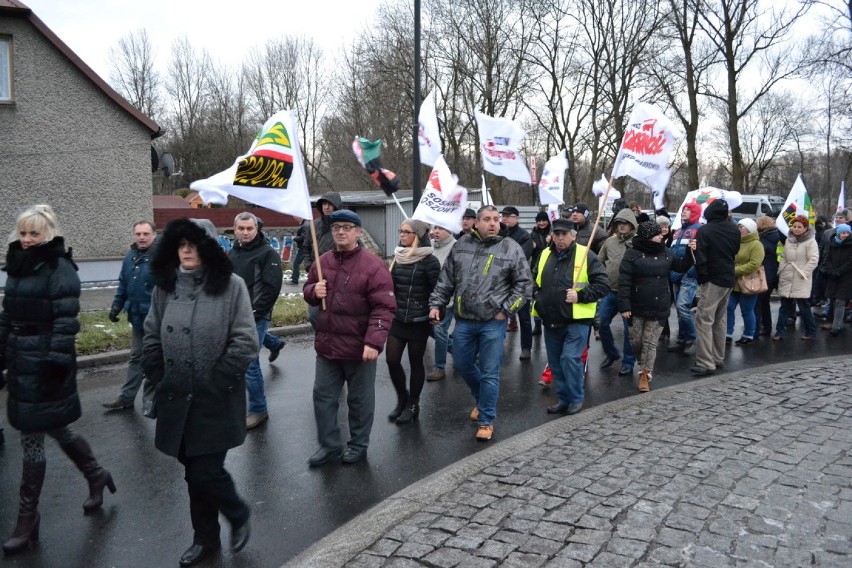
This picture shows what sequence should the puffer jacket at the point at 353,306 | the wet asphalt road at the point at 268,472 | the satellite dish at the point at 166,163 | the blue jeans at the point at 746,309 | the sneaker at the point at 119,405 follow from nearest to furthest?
the wet asphalt road at the point at 268,472 → the puffer jacket at the point at 353,306 → the sneaker at the point at 119,405 → the blue jeans at the point at 746,309 → the satellite dish at the point at 166,163

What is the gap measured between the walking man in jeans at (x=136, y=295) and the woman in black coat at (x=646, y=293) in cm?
470

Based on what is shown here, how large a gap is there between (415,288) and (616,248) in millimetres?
3485

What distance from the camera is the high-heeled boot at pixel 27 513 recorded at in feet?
12.5

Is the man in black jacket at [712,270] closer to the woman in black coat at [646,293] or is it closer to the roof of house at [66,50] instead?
the woman in black coat at [646,293]

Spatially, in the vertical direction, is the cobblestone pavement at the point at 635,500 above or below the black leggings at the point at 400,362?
below

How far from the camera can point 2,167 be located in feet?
50.1

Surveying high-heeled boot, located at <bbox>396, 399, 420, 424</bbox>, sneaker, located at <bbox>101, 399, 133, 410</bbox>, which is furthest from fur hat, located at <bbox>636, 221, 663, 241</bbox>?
sneaker, located at <bbox>101, 399, 133, 410</bbox>

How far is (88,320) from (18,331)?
696 cm

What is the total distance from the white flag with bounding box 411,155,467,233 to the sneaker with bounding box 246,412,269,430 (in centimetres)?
224

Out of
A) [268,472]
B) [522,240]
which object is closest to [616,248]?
[522,240]

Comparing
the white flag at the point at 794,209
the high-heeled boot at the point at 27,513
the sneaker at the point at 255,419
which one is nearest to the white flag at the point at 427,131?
the sneaker at the point at 255,419

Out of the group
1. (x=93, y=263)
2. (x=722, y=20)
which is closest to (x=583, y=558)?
(x=93, y=263)

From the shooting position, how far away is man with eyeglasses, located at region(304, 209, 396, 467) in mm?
4969

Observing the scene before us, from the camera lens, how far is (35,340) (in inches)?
155
